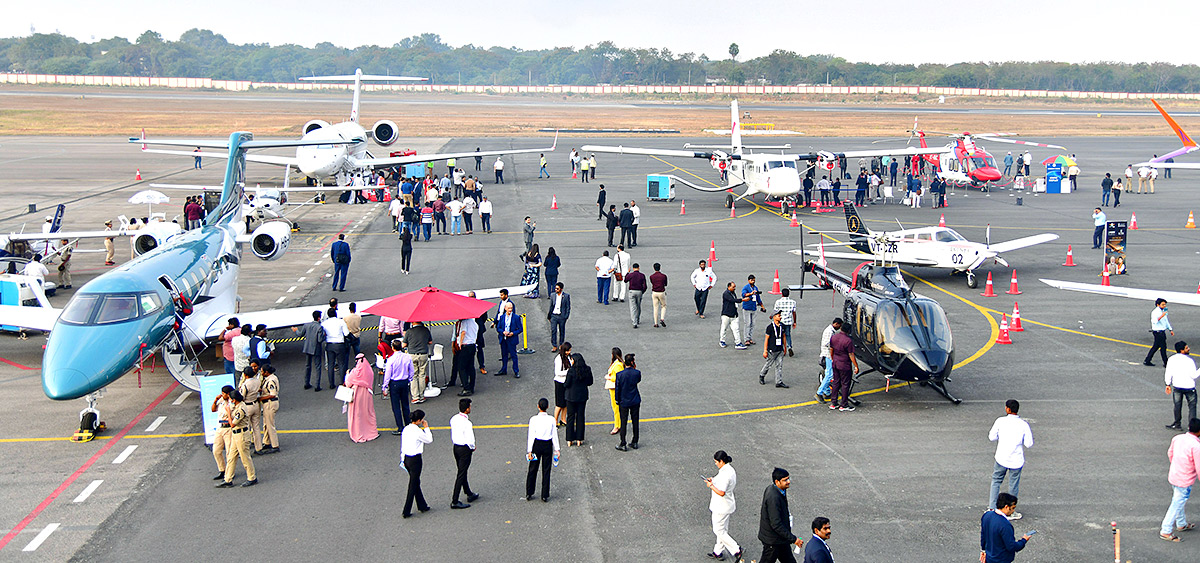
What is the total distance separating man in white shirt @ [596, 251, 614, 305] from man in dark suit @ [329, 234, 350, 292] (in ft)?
23.5

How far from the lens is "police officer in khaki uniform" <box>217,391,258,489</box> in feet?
45.3

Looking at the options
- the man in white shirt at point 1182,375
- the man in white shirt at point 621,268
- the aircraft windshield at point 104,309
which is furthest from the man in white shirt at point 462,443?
the man in white shirt at point 621,268

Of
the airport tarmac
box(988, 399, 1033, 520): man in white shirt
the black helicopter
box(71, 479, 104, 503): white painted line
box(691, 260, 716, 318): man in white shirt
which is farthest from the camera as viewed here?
box(691, 260, 716, 318): man in white shirt

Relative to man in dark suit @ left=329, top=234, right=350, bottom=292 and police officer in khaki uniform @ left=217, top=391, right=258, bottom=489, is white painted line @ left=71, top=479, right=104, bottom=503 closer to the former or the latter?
police officer in khaki uniform @ left=217, top=391, right=258, bottom=489

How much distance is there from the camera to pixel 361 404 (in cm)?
1573

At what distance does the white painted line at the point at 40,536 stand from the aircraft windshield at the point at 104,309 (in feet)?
16.2

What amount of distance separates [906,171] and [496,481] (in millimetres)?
46859

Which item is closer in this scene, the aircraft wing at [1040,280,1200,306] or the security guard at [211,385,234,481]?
the security guard at [211,385,234,481]

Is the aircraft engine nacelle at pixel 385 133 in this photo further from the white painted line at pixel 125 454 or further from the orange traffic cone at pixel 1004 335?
the white painted line at pixel 125 454

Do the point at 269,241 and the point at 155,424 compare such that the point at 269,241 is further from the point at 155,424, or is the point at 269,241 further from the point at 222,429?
the point at 222,429

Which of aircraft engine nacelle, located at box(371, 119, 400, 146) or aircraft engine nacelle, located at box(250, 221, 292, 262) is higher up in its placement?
aircraft engine nacelle, located at box(371, 119, 400, 146)

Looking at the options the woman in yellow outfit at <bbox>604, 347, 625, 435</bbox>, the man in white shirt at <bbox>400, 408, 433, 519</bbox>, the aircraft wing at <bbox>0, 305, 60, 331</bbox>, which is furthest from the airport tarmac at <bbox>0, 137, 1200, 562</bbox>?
the aircraft wing at <bbox>0, 305, 60, 331</bbox>

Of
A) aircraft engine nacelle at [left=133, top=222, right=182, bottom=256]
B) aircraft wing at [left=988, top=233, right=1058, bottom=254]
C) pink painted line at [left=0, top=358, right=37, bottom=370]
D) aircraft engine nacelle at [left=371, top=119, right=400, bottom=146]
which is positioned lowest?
pink painted line at [left=0, top=358, right=37, bottom=370]

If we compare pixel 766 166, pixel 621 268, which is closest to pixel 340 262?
pixel 621 268
